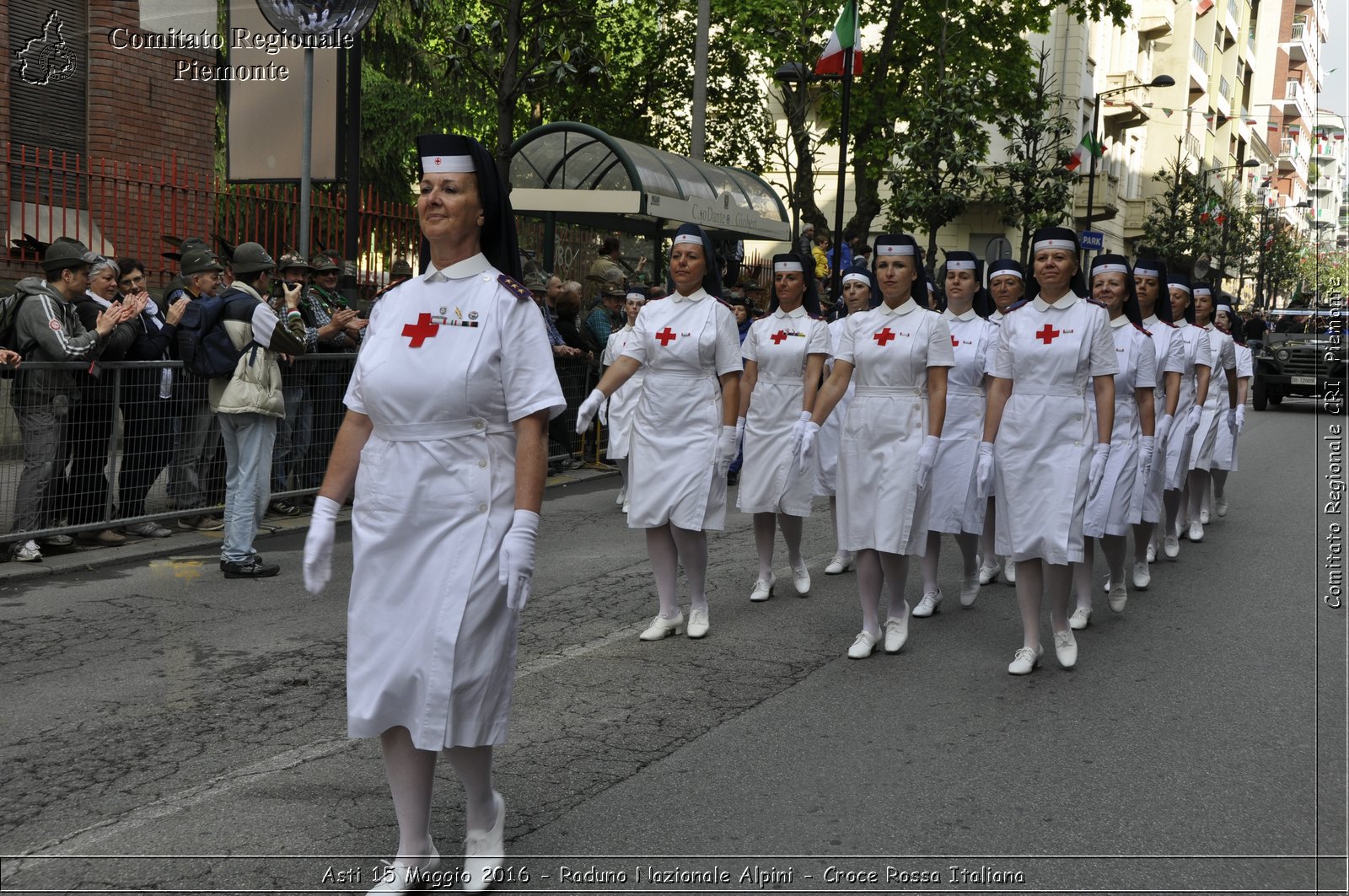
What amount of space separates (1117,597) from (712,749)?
4.12 m

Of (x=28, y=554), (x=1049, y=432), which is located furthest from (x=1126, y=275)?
(x=28, y=554)

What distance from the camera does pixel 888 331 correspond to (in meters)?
7.01

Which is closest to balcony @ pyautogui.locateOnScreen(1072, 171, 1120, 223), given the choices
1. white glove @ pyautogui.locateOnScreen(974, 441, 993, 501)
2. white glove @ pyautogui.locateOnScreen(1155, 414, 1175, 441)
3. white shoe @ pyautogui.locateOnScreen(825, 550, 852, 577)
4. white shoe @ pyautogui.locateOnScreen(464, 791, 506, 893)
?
white glove @ pyautogui.locateOnScreen(1155, 414, 1175, 441)

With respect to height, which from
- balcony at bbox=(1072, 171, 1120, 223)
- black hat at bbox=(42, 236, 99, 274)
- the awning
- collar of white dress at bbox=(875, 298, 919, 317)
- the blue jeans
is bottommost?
the blue jeans

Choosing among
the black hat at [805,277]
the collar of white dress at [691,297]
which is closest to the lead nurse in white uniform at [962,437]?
the black hat at [805,277]

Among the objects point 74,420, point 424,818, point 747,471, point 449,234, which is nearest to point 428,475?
point 449,234

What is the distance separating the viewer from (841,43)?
2145 cm

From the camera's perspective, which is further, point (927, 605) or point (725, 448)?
point (927, 605)

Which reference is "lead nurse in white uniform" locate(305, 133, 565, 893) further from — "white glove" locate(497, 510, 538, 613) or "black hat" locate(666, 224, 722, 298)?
Answer: "black hat" locate(666, 224, 722, 298)

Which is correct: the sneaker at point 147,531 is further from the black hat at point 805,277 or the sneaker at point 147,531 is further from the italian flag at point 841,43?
the italian flag at point 841,43

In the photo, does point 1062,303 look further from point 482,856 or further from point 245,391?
point 245,391

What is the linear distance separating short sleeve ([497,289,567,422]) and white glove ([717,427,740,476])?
3375 mm

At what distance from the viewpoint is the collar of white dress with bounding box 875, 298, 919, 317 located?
704cm

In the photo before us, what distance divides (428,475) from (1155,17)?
5873 cm
